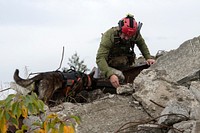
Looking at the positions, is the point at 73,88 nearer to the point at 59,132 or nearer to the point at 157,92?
the point at 157,92

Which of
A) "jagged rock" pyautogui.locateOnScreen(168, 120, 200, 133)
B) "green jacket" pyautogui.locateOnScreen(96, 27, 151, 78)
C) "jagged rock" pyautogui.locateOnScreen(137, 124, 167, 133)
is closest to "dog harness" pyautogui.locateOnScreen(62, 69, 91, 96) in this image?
"green jacket" pyautogui.locateOnScreen(96, 27, 151, 78)

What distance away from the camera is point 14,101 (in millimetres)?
2812

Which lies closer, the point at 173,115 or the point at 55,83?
the point at 173,115

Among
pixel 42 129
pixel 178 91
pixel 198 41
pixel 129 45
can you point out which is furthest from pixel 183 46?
pixel 42 129

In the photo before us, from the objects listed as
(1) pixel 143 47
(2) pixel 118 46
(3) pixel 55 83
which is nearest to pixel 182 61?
(1) pixel 143 47

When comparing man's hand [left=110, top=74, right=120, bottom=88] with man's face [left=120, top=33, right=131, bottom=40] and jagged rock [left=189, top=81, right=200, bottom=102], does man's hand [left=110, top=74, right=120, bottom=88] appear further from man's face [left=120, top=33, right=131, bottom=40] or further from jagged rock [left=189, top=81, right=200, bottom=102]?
jagged rock [left=189, top=81, right=200, bottom=102]

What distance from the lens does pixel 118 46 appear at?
8.02 m

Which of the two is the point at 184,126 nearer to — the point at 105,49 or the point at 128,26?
the point at 128,26

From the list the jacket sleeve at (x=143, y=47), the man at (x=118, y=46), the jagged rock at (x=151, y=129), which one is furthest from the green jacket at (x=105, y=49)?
the jagged rock at (x=151, y=129)

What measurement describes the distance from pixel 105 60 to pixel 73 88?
0.74 metres

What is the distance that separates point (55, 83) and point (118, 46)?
147 centimetres

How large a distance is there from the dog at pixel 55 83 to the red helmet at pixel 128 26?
3.08 ft

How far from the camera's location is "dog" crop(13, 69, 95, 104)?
693cm

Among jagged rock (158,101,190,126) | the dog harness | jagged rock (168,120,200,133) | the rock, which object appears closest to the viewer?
jagged rock (168,120,200,133)
